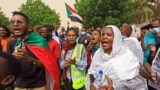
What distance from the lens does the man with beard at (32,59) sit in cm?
495

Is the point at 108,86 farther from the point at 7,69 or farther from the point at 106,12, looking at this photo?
the point at 106,12

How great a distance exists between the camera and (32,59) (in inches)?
192

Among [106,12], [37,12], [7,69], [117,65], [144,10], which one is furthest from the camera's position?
[37,12]

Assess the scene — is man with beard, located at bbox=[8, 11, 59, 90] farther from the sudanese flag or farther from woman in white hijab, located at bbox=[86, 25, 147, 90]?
woman in white hijab, located at bbox=[86, 25, 147, 90]

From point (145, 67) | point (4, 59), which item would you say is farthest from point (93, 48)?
point (4, 59)

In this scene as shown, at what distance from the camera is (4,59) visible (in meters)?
2.33

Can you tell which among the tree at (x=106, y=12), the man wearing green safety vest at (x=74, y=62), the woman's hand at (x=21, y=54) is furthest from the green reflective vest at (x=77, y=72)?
the tree at (x=106, y=12)

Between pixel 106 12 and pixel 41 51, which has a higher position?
pixel 41 51

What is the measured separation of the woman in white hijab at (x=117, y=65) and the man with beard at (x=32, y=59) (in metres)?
0.72

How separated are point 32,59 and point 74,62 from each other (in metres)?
2.31

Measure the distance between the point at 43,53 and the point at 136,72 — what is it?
3.96 feet

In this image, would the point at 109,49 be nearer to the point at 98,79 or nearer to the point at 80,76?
the point at 98,79

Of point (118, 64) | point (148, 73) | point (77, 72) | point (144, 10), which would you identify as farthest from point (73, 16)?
point (118, 64)

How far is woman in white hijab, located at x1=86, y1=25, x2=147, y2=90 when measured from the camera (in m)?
4.64
